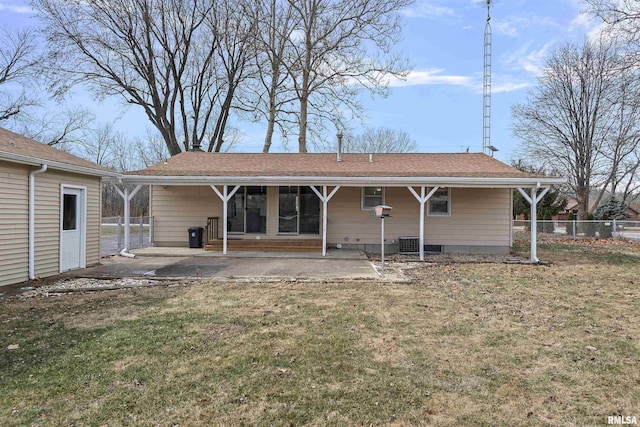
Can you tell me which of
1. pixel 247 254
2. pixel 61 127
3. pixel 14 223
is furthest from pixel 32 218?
pixel 61 127

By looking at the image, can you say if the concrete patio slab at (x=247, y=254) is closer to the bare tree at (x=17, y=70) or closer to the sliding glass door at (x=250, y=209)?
the sliding glass door at (x=250, y=209)

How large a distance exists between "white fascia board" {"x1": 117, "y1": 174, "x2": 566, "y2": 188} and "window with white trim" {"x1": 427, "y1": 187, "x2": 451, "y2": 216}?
1.59 metres

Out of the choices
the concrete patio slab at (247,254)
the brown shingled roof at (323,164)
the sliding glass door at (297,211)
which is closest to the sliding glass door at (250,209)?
the sliding glass door at (297,211)

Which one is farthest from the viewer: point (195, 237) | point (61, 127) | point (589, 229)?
point (61, 127)

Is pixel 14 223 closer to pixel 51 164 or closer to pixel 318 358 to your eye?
pixel 51 164

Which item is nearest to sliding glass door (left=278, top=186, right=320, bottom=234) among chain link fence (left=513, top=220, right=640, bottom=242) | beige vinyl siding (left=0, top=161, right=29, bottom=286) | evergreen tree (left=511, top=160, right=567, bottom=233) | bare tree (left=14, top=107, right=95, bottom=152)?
beige vinyl siding (left=0, top=161, right=29, bottom=286)

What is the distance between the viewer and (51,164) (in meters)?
7.20

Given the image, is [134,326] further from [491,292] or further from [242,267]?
[491,292]

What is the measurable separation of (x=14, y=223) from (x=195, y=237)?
5.82 m

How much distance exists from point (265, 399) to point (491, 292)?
523 centimetres

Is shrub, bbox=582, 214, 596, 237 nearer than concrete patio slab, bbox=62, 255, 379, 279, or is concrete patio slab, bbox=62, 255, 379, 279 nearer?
concrete patio slab, bbox=62, 255, 379, 279

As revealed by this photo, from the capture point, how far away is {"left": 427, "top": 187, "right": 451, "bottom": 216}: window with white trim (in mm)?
12261

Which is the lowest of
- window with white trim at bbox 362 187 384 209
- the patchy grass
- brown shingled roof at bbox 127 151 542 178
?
the patchy grass

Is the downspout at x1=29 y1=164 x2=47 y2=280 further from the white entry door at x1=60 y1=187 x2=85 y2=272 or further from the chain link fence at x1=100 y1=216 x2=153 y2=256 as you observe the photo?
the chain link fence at x1=100 y1=216 x2=153 y2=256
